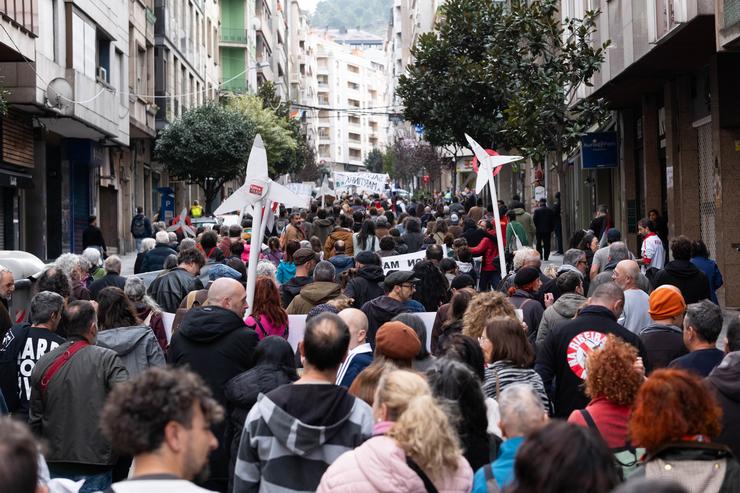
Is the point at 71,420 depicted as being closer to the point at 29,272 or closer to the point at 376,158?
the point at 29,272

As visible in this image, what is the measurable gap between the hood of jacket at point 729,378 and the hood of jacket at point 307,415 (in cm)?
193

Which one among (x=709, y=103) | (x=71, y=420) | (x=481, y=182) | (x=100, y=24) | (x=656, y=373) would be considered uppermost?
(x=100, y=24)

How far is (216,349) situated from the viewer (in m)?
7.29

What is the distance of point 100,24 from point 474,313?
1059 inches

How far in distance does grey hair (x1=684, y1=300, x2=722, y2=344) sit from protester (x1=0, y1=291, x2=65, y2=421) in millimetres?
4155

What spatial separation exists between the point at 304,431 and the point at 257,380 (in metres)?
1.28

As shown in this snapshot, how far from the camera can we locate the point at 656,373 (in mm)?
4723

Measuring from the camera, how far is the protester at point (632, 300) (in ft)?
31.7

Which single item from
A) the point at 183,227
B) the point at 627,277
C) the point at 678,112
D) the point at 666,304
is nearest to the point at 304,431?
the point at 666,304

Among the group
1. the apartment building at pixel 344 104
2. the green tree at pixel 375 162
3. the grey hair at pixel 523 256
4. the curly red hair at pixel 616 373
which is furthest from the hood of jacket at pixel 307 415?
the apartment building at pixel 344 104

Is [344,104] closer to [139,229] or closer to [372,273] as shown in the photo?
[139,229]

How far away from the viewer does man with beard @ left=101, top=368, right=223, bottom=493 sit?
11.8 feet

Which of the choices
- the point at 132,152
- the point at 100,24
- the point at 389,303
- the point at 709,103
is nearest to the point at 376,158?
the point at 132,152

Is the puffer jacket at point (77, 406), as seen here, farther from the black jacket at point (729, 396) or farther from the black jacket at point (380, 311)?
the black jacket at point (729, 396)
